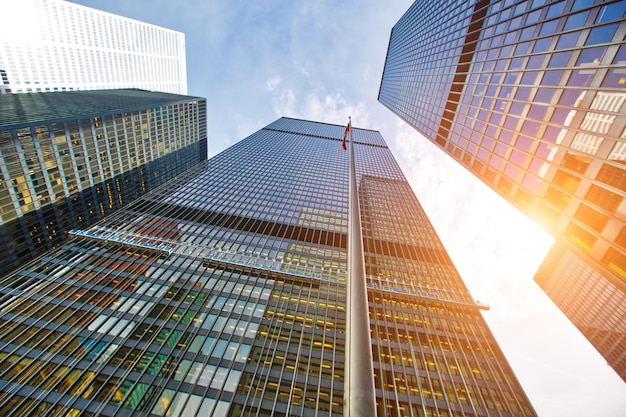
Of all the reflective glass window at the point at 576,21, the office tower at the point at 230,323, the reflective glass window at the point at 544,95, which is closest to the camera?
the reflective glass window at the point at 576,21

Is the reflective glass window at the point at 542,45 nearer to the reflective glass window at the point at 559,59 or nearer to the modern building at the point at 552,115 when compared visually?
the modern building at the point at 552,115

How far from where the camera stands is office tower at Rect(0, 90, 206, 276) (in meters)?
60.1

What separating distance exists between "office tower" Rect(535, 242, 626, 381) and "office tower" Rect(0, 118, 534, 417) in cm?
8956

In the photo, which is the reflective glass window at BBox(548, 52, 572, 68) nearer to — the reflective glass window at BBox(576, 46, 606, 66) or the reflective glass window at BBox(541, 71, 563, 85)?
the reflective glass window at BBox(541, 71, 563, 85)

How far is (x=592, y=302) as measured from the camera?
111812mm

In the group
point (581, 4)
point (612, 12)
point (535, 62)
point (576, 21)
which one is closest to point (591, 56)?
point (612, 12)

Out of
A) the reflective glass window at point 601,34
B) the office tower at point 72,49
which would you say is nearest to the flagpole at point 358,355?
the reflective glass window at point 601,34

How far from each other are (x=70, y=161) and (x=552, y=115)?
9984cm

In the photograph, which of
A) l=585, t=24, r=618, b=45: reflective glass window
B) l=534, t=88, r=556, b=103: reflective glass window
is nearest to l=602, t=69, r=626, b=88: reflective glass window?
l=585, t=24, r=618, b=45: reflective glass window

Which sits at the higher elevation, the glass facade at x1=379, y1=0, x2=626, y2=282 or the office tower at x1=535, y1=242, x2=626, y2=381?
the glass facade at x1=379, y1=0, x2=626, y2=282

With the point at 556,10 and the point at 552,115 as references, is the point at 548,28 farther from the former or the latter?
the point at 552,115

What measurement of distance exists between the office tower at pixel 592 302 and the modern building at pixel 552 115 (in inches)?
4579

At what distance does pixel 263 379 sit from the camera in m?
34.1

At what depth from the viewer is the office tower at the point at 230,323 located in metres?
31.7
